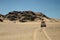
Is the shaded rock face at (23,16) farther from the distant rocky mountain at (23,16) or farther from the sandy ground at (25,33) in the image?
the sandy ground at (25,33)

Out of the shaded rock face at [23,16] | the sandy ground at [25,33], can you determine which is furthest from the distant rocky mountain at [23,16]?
the sandy ground at [25,33]

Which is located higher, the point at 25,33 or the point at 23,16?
the point at 23,16

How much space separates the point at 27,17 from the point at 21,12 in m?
18.9

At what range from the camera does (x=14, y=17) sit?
427ft

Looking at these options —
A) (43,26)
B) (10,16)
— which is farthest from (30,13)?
(43,26)

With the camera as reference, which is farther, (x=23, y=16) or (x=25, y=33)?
(x=23, y=16)

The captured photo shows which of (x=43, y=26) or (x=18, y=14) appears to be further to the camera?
(x=18, y=14)

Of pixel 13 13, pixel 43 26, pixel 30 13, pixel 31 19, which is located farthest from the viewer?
pixel 13 13

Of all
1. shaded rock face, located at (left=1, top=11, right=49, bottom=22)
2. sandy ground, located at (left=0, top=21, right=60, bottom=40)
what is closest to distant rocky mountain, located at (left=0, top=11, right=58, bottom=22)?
shaded rock face, located at (left=1, top=11, right=49, bottom=22)

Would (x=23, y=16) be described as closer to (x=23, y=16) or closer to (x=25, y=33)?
(x=23, y=16)

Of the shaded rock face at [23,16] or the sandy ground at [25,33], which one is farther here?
the shaded rock face at [23,16]

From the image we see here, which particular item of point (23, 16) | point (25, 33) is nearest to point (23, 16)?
point (23, 16)

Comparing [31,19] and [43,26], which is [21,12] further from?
[43,26]

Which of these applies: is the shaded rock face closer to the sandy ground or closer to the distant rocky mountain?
the distant rocky mountain
